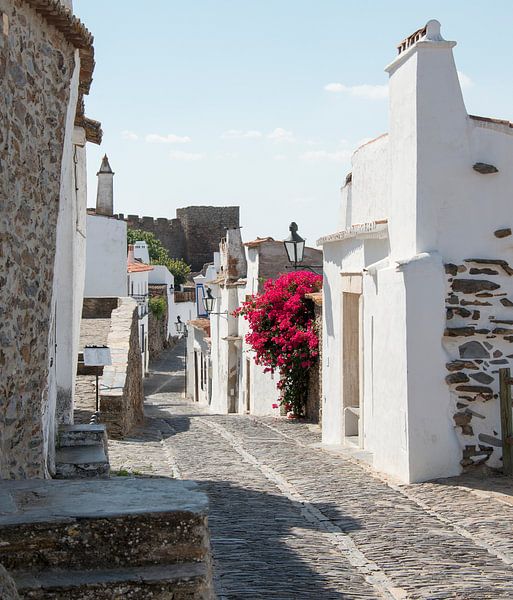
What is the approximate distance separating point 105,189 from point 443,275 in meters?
27.0

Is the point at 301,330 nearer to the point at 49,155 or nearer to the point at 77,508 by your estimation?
the point at 49,155

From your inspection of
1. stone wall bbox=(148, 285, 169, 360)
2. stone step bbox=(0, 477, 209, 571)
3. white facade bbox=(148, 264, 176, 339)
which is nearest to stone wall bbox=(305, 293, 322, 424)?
stone step bbox=(0, 477, 209, 571)

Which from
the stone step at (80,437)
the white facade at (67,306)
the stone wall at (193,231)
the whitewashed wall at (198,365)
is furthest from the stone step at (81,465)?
the stone wall at (193,231)

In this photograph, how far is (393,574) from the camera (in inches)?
263

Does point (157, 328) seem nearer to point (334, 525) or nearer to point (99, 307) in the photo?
point (99, 307)

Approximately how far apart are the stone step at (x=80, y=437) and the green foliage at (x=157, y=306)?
A: 40.7 meters

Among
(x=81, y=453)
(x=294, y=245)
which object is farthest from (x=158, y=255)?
(x=81, y=453)

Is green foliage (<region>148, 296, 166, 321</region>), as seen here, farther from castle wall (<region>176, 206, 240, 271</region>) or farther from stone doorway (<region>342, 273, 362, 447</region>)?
stone doorway (<region>342, 273, 362, 447</region>)

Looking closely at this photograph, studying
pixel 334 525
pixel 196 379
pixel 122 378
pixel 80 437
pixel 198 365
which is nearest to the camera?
pixel 334 525

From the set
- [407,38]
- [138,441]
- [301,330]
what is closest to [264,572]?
[407,38]

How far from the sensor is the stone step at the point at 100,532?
13.2 ft

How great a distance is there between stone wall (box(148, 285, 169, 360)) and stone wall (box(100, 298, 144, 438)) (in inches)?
1116

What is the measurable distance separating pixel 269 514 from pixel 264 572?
2.07 metres

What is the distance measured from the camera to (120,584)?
3984mm
